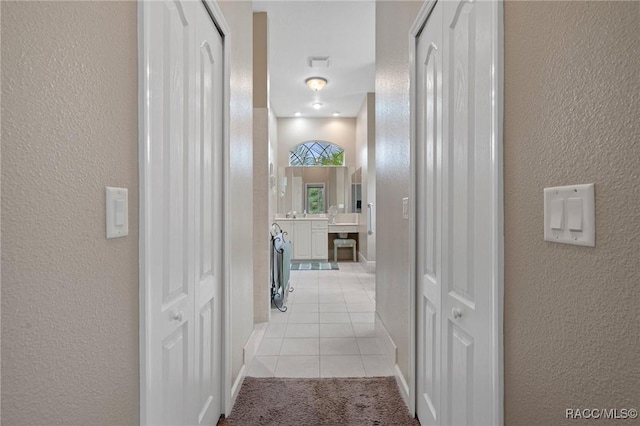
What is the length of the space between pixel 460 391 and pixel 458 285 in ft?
1.26

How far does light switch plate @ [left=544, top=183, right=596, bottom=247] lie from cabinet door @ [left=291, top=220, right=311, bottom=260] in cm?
602

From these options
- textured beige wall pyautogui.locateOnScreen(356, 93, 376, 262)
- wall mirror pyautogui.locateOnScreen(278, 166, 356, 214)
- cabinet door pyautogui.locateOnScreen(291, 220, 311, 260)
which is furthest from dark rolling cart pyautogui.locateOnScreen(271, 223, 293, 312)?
wall mirror pyautogui.locateOnScreen(278, 166, 356, 214)

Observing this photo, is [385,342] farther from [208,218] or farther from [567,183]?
[567,183]

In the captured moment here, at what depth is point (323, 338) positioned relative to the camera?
9.10ft

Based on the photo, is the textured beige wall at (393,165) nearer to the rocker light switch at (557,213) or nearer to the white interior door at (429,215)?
the white interior door at (429,215)

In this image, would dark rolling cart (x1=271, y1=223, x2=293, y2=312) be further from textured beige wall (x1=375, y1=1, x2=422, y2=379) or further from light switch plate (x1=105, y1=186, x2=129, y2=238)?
light switch plate (x1=105, y1=186, x2=129, y2=238)

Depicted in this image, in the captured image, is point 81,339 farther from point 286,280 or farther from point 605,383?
point 286,280

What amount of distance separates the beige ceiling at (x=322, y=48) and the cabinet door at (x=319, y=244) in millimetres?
2610

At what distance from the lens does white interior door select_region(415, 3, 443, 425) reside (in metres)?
1.39

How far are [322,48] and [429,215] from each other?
346 cm

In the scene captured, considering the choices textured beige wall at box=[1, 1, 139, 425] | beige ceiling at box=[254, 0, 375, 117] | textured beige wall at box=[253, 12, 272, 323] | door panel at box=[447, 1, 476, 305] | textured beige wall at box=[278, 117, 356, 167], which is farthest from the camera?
textured beige wall at box=[278, 117, 356, 167]

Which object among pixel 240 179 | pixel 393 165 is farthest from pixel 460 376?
pixel 240 179

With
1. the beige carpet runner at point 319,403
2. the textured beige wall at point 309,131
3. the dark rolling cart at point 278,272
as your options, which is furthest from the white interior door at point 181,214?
the textured beige wall at point 309,131

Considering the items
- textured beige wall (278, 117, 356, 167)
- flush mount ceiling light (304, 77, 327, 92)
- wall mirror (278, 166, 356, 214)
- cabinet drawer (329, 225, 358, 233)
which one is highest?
flush mount ceiling light (304, 77, 327, 92)
